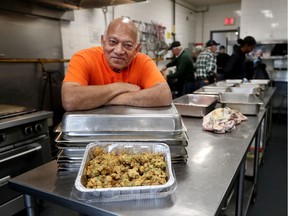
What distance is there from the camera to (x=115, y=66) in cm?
160

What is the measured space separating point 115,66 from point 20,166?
3.68 ft

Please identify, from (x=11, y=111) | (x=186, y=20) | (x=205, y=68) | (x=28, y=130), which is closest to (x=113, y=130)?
(x=28, y=130)

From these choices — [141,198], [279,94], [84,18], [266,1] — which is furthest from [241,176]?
[266,1]

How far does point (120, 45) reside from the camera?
1507 mm

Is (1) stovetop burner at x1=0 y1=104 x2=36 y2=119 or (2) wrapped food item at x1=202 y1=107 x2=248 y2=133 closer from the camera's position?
(2) wrapped food item at x1=202 y1=107 x2=248 y2=133

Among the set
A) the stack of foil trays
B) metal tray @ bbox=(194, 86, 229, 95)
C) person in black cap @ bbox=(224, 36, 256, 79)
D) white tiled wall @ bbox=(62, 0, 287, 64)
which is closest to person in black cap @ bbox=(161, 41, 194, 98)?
person in black cap @ bbox=(224, 36, 256, 79)

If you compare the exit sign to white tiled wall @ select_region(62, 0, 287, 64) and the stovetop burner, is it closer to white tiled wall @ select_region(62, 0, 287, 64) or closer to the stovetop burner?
white tiled wall @ select_region(62, 0, 287, 64)

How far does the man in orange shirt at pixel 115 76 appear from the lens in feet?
4.16

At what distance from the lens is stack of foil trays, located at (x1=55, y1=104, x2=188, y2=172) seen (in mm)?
1012

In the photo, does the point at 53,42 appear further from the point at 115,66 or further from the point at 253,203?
the point at 253,203

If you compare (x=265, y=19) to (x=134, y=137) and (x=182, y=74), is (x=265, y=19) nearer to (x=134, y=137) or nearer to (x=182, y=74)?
(x=182, y=74)

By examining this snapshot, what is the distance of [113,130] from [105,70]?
0.73 m

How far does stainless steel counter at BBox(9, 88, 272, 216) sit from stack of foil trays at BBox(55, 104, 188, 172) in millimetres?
87

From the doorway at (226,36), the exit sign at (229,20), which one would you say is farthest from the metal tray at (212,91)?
the exit sign at (229,20)
